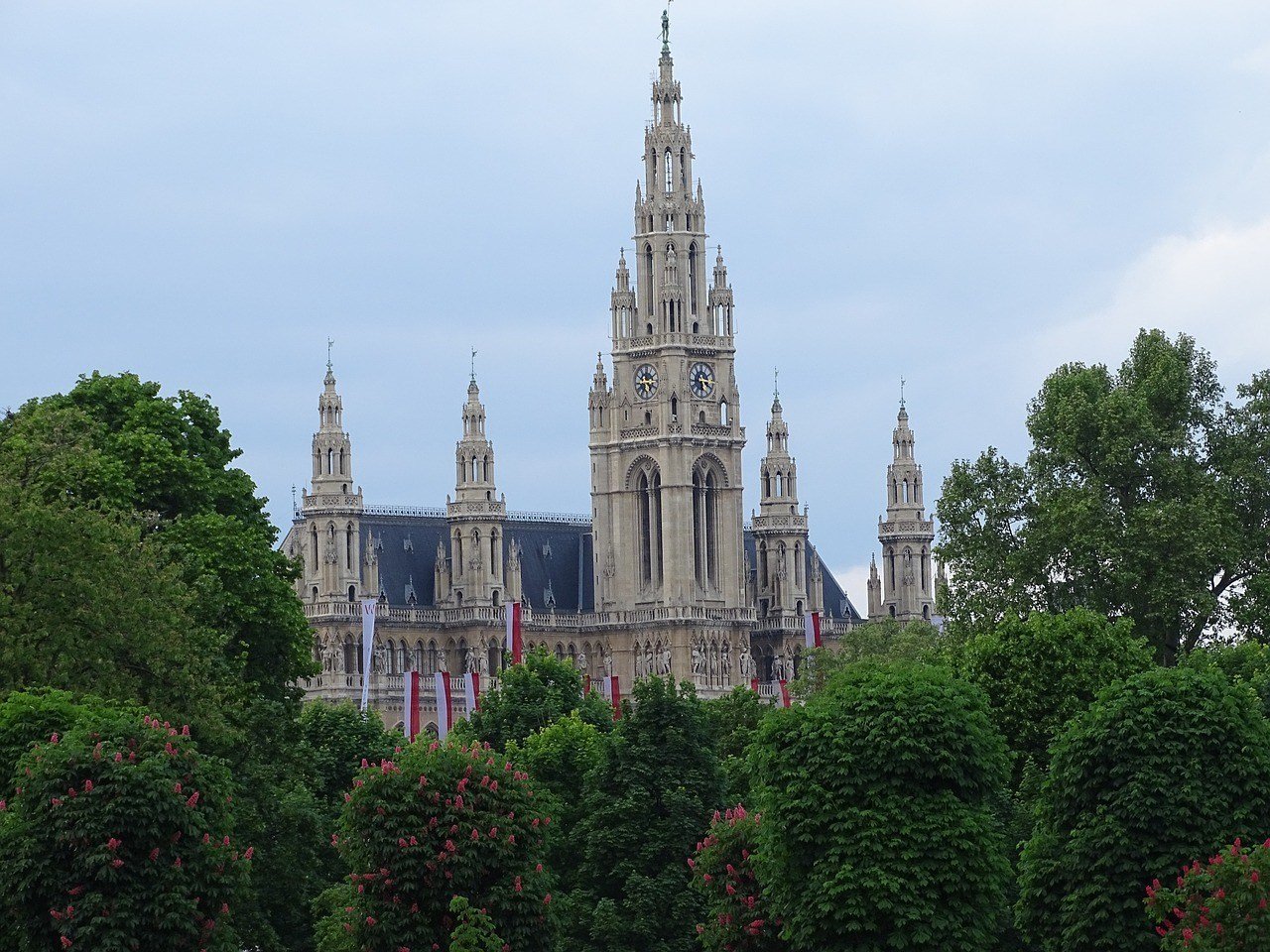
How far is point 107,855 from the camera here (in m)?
61.2

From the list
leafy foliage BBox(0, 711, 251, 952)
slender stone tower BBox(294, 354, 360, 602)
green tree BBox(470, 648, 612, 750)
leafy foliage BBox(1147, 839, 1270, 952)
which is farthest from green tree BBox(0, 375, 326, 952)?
slender stone tower BBox(294, 354, 360, 602)

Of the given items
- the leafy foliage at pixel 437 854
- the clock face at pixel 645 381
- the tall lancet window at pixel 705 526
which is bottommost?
the leafy foliage at pixel 437 854

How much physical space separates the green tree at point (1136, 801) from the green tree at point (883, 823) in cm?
122

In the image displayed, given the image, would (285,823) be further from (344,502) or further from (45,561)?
(344,502)

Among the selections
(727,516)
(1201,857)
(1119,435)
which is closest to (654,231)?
(727,516)

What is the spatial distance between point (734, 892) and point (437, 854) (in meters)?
6.29

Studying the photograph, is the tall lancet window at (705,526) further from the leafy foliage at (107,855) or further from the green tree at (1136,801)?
the leafy foliage at (107,855)

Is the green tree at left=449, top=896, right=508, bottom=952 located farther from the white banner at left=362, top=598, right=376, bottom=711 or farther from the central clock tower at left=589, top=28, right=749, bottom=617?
the central clock tower at left=589, top=28, right=749, bottom=617

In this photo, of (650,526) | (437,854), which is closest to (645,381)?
(650,526)

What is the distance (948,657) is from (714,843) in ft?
68.6

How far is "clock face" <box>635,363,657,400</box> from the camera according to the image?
19700 cm

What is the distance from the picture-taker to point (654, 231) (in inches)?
7820

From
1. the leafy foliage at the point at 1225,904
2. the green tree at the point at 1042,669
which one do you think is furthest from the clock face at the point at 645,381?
the leafy foliage at the point at 1225,904

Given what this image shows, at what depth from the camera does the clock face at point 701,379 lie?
19725 centimetres
